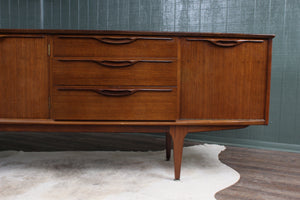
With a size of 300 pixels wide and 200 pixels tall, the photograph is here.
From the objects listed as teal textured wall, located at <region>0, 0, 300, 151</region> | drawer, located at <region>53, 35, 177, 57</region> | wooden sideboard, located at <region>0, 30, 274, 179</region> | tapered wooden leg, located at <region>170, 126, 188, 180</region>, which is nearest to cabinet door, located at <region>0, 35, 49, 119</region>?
wooden sideboard, located at <region>0, 30, 274, 179</region>

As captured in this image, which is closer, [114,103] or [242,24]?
[114,103]

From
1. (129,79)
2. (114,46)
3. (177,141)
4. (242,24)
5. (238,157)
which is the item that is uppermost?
(242,24)

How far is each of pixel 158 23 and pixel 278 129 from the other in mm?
1585

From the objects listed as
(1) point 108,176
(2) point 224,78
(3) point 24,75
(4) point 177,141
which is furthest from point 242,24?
(3) point 24,75

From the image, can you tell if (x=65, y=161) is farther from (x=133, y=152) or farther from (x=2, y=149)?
(x=2, y=149)

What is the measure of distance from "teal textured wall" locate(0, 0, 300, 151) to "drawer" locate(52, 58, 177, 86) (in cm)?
130

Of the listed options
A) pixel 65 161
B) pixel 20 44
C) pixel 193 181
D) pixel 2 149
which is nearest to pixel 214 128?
pixel 193 181

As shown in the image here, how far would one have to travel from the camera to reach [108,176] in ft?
5.17

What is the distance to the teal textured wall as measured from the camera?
7.47ft

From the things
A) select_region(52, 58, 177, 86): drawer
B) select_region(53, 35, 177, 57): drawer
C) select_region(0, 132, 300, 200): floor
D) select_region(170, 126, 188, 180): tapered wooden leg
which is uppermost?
select_region(53, 35, 177, 57): drawer

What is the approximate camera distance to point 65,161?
1.85 m

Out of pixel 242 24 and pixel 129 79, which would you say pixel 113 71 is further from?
pixel 242 24

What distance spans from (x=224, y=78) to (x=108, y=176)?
3.00 ft

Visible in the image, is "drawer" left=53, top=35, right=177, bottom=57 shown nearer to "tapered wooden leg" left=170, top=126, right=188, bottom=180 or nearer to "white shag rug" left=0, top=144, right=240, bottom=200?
"tapered wooden leg" left=170, top=126, right=188, bottom=180
